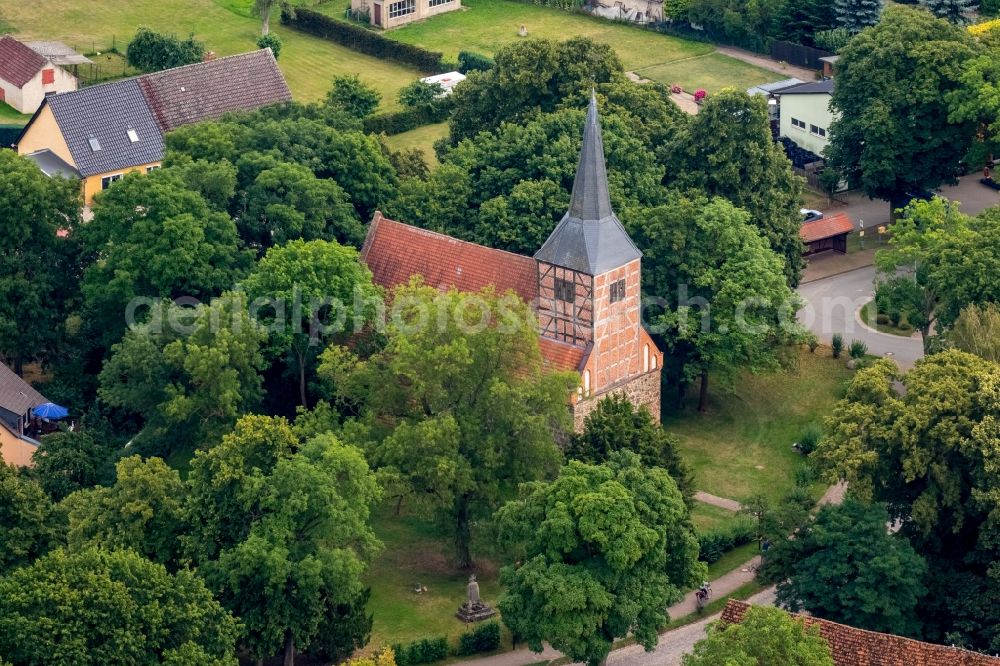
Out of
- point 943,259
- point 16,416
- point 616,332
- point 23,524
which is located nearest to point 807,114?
point 943,259

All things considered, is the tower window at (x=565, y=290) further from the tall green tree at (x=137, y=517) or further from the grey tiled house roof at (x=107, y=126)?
the grey tiled house roof at (x=107, y=126)

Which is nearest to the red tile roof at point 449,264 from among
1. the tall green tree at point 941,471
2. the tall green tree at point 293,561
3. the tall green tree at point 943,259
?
the tall green tree at point 941,471

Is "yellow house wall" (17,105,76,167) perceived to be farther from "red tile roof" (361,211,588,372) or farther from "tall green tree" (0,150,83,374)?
"red tile roof" (361,211,588,372)

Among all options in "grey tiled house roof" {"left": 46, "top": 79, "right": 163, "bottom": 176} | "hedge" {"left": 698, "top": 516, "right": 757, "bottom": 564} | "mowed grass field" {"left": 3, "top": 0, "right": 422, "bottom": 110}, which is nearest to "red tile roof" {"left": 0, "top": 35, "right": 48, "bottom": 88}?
"mowed grass field" {"left": 3, "top": 0, "right": 422, "bottom": 110}

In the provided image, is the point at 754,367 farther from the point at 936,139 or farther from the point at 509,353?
the point at 936,139

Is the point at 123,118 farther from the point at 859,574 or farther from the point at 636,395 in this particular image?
the point at 859,574

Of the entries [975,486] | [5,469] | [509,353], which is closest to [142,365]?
[5,469]

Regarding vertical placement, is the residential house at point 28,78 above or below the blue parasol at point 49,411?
above
